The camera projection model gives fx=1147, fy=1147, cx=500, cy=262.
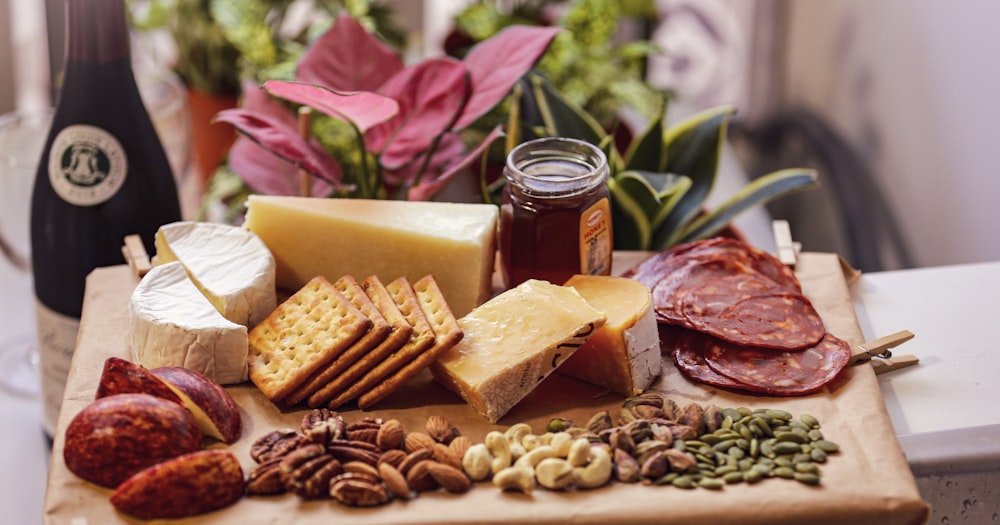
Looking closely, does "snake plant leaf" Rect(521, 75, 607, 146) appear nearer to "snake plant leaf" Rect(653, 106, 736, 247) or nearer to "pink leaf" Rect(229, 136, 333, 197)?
"snake plant leaf" Rect(653, 106, 736, 247)

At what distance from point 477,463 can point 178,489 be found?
0.19 metres

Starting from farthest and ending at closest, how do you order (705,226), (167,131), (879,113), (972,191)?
(879,113)
(972,191)
(167,131)
(705,226)

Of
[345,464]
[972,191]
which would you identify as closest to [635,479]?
[345,464]

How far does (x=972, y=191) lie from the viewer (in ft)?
4.64

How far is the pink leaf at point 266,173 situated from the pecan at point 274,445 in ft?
1.28

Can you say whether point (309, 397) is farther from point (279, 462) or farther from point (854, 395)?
point (854, 395)

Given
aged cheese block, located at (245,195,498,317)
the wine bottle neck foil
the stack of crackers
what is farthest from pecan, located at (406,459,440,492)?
the wine bottle neck foil

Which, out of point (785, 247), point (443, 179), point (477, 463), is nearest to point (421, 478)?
point (477, 463)

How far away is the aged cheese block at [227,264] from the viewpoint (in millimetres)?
895

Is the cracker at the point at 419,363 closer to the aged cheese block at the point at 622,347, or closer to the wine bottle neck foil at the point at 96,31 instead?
the aged cheese block at the point at 622,347

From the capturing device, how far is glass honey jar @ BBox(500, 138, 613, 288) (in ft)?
3.06

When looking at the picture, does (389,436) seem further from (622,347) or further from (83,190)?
(83,190)

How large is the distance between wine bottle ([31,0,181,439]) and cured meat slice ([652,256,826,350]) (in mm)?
501

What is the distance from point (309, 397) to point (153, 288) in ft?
0.50
